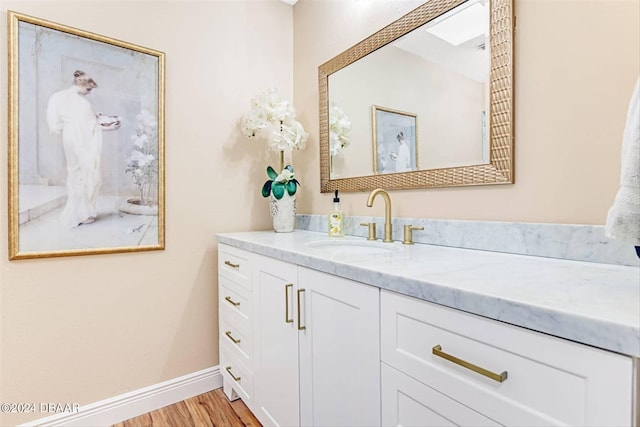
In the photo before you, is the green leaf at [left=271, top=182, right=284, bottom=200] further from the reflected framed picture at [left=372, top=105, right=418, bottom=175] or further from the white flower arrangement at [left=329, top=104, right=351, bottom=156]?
the reflected framed picture at [left=372, top=105, right=418, bottom=175]

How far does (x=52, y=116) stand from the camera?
1382 mm

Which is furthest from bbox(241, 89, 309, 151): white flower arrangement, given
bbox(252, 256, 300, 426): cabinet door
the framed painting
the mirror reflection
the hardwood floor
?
the hardwood floor

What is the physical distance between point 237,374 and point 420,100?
5.05ft

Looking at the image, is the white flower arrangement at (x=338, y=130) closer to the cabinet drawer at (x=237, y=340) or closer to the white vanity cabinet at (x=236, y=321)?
the white vanity cabinet at (x=236, y=321)

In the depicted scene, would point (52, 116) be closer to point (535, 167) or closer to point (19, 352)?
point (19, 352)

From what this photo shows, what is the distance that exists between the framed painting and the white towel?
1.75 metres

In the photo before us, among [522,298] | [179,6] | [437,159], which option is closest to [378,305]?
[522,298]

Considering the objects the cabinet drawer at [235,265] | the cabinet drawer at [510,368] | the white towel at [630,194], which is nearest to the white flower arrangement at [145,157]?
the cabinet drawer at [235,265]

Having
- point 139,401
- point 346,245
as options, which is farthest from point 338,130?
point 139,401

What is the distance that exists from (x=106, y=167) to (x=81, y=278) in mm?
532

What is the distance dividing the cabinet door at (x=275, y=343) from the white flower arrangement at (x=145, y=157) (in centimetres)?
74

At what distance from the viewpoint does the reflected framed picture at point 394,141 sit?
4.47ft

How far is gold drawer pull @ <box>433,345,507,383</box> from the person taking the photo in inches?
22.1

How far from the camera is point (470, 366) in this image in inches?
23.7
